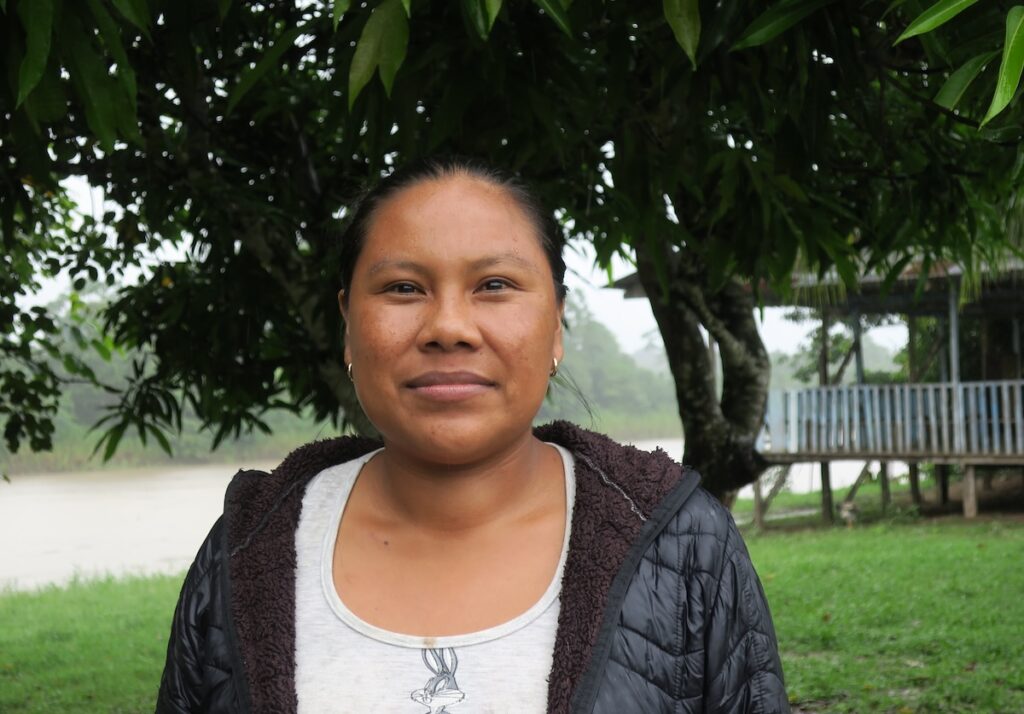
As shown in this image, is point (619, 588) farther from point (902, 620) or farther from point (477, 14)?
point (902, 620)

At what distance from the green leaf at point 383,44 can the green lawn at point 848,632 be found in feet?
18.6

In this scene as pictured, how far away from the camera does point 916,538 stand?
1362cm

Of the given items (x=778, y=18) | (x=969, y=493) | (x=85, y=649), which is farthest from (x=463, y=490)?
(x=969, y=493)

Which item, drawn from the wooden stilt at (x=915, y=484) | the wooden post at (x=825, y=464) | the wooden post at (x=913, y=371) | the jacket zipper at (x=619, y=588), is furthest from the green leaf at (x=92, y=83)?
the wooden stilt at (x=915, y=484)

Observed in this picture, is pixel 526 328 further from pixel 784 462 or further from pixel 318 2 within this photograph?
pixel 784 462

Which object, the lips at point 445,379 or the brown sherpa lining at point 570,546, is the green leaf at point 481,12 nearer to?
the lips at point 445,379

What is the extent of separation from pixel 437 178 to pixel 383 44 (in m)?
0.22

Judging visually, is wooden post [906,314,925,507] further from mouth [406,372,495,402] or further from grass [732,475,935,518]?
mouth [406,372,495,402]

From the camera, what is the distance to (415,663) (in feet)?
5.09

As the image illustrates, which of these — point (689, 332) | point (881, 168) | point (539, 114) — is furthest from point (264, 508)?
point (689, 332)

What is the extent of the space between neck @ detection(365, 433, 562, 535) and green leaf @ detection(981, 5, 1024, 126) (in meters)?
0.76

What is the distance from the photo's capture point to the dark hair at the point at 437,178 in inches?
67.5

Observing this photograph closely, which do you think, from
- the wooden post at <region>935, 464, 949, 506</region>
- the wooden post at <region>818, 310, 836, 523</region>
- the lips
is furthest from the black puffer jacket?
the wooden post at <region>935, 464, 949, 506</region>

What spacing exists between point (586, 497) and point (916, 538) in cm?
1286
